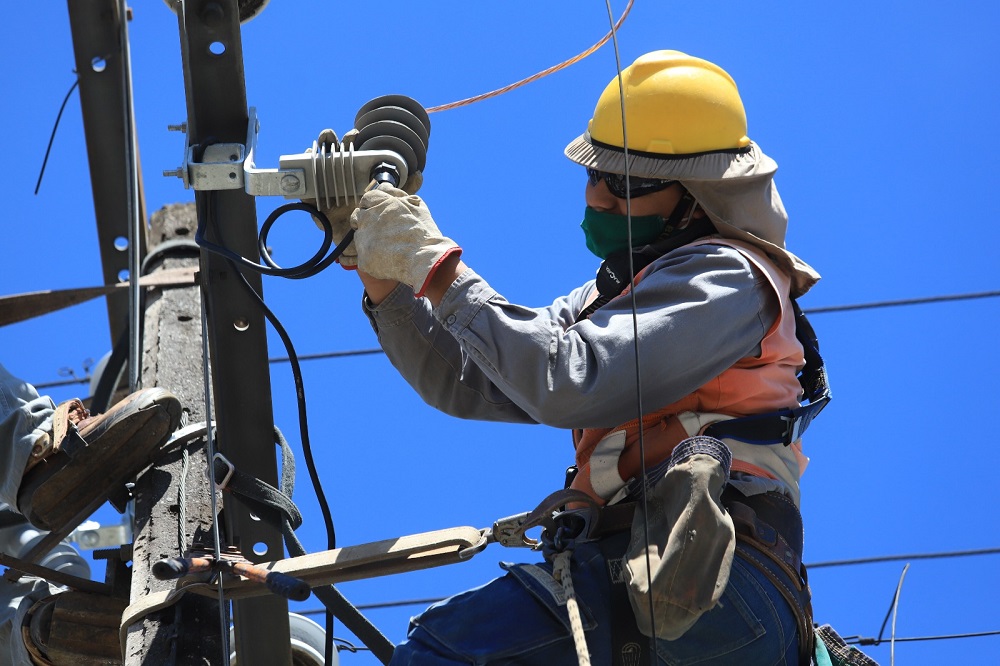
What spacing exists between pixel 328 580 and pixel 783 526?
98 cm

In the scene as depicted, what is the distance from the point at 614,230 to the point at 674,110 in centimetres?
30

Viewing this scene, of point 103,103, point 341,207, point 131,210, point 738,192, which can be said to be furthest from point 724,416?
point 103,103

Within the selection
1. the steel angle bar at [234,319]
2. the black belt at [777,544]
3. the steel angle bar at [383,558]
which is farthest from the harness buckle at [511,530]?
the steel angle bar at [234,319]

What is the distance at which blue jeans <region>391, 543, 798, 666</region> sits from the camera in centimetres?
292

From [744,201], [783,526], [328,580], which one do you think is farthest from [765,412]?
[328,580]

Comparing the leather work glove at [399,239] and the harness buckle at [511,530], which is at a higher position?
the leather work glove at [399,239]

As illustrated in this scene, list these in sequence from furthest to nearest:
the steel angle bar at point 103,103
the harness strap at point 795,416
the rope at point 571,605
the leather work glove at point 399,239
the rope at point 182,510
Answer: the steel angle bar at point 103,103 < the rope at point 182,510 < the harness strap at point 795,416 < the leather work glove at point 399,239 < the rope at point 571,605

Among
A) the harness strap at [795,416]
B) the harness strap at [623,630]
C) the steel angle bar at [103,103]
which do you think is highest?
the steel angle bar at [103,103]

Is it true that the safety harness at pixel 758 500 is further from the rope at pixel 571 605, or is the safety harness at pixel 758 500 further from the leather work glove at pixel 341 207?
the leather work glove at pixel 341 207

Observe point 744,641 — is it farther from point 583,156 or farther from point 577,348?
point 583,156

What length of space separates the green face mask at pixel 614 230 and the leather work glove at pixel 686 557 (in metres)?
0.70

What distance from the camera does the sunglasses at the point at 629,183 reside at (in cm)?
337

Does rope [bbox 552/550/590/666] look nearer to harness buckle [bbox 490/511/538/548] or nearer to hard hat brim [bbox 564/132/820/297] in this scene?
harness buckle [bbox 490/511/538/548]

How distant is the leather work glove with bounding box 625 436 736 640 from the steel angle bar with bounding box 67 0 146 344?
11.7 ft
